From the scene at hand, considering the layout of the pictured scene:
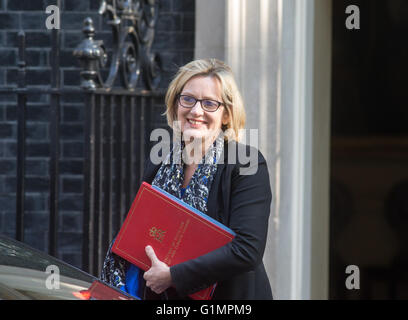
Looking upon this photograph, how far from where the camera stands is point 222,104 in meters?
2.94

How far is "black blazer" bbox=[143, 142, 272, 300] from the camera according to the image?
2.75 m

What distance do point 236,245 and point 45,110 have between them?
3.48 metres

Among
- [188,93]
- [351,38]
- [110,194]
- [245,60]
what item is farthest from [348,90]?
[188,93]

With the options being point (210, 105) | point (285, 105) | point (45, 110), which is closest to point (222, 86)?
point (210, 105)

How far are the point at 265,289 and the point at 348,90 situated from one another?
2.86 meters

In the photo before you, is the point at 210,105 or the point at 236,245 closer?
the point at 236,245

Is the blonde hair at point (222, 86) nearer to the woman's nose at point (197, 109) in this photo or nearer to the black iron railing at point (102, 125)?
the woman's nose at point (197, 109)

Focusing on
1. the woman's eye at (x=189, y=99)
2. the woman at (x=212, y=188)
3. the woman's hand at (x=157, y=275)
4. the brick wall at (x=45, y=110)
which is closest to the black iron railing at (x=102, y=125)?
the brick wall at (x=45, y=110)

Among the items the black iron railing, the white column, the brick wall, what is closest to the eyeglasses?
the black iron railing

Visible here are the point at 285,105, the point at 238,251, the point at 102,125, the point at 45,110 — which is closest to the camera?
the point at 238,251

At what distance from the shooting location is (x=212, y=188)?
2.90 m

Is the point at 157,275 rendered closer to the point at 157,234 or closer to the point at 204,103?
the point at 157,234

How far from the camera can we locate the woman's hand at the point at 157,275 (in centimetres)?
279

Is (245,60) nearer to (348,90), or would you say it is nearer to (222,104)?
(348,90)
